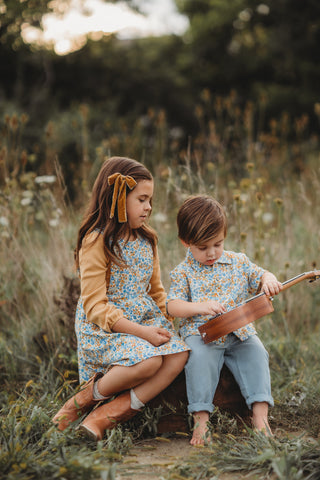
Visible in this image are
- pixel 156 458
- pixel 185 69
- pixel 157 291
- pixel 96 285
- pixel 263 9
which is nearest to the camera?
pixel 156 458

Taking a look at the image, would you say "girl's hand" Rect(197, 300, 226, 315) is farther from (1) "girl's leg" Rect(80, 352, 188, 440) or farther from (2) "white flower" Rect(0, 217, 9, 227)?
(2) "white flower" Rect(0, 217, 9, 227)

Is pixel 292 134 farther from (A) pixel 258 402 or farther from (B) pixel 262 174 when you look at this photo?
(A) pixel 258 402

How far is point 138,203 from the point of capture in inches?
102

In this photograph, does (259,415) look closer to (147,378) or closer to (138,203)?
(147,378)

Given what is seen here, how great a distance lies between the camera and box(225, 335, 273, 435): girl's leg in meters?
2.45

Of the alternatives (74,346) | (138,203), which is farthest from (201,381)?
(74,346)

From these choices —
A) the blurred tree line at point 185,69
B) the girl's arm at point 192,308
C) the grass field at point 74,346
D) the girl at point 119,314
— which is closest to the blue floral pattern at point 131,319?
the girl at point 119,314

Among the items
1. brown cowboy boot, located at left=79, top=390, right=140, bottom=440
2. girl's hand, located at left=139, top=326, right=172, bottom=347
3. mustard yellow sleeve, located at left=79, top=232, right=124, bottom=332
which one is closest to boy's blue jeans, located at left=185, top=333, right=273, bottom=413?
girl's hand, located at left=139, top=326, right=172, bottom=347

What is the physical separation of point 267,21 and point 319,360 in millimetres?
10993

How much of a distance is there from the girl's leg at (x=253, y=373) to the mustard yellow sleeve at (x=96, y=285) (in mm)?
587

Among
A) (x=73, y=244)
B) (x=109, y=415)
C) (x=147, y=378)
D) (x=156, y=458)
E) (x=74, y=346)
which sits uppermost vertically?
(x=73, y=244)

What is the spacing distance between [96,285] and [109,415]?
1.94 ft

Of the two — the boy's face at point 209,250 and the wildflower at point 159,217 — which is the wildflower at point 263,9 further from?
the boy's face at point 209,250

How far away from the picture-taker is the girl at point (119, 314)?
2.39 metres
